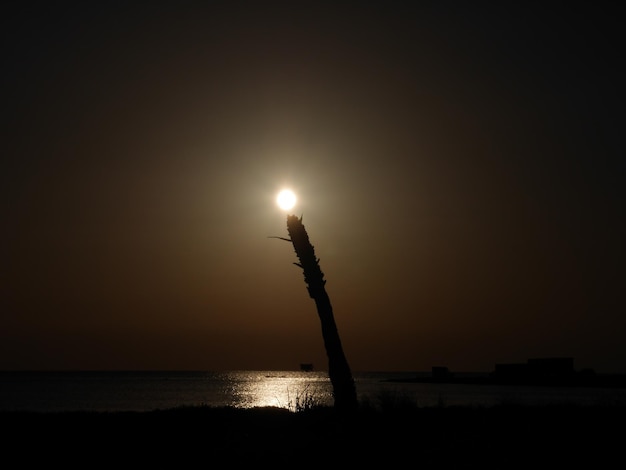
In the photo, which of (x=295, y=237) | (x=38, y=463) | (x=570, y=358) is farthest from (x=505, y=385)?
(x=38, y=463)

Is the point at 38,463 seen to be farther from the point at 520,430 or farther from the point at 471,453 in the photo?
the point at 520,430

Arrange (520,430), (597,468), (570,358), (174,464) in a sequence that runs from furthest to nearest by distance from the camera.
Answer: (570,358)
(520,430)
(174,464)
(597,468)

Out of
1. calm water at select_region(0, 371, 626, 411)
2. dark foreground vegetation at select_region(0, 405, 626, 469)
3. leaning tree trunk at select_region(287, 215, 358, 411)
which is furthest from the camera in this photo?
calm water at select_region(0, 371, 626, 411)

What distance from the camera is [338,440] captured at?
16.0m

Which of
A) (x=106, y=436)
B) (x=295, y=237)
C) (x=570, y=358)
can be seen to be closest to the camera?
(x=106, y=436)

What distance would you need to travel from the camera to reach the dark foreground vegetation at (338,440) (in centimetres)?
1441

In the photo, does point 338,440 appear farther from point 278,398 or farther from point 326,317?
point 278,398

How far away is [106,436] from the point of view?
18344mm

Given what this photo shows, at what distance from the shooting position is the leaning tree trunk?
20891 millimetres

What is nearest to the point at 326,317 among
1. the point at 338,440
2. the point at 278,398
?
the point at 338,440

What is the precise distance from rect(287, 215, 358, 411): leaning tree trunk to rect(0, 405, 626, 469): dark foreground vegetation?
0.75 meters

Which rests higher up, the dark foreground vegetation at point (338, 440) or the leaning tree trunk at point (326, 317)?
the leaning tree trunk at point (326, 317)

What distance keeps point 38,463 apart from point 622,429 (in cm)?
1238

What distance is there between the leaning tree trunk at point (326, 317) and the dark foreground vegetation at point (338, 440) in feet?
2.47
